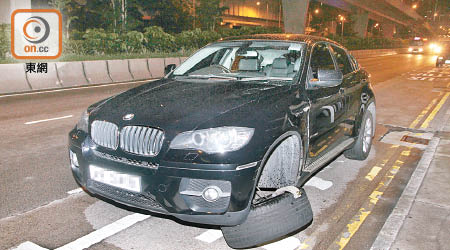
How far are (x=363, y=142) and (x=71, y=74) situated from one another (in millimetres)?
11207

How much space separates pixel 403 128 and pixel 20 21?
670 inches

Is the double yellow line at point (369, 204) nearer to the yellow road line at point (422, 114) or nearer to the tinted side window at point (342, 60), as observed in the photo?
the tinted side window at point (342, 60)

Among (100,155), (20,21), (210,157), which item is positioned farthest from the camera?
(20,21)

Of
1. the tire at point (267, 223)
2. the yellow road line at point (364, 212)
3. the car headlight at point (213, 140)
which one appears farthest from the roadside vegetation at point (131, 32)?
the tire at point (267, 223)

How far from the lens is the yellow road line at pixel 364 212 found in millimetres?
3693

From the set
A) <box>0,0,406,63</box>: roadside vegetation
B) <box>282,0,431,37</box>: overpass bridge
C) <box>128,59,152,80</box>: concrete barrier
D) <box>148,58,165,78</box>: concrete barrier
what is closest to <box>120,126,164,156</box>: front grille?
<box>0,0,406,63</box>: roadside vegetation

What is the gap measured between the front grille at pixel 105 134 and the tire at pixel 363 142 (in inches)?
137

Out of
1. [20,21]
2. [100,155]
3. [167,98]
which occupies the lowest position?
[100,155]

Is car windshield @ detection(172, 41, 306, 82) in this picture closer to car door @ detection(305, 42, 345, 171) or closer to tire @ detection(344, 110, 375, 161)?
car door @ detection(305, 42, 345, 171)

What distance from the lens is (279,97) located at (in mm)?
3850

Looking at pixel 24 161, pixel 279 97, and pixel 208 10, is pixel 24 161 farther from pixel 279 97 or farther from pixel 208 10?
pixel 208 10

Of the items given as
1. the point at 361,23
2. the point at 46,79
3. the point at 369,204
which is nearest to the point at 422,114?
the point at 369,204

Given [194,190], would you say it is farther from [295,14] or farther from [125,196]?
[295,14]

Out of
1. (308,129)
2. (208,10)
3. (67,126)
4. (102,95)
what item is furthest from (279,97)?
(208,10)
